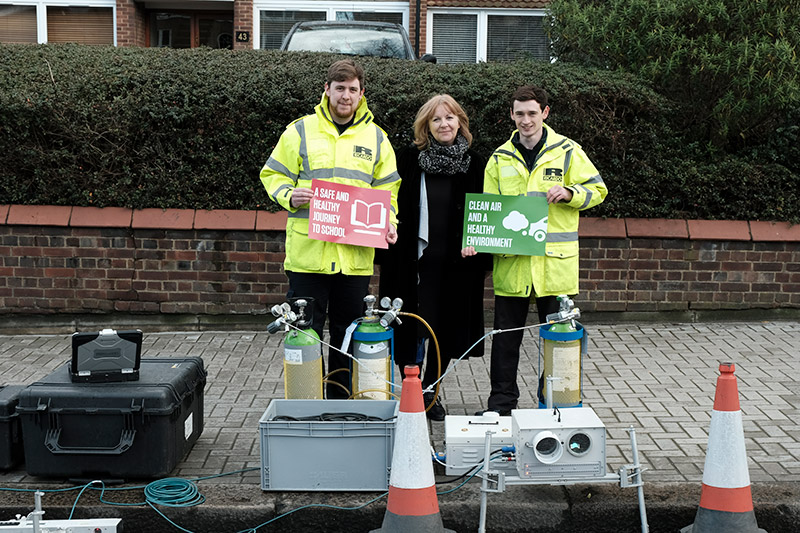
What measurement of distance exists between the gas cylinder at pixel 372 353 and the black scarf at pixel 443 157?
905mm

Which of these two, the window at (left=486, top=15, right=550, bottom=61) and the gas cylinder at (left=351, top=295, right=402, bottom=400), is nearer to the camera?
the gas cylinder at (left=351, top=295, right=402, bottom=400)

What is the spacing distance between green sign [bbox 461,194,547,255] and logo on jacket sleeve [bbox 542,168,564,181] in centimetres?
13

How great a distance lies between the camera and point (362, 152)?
5.19m

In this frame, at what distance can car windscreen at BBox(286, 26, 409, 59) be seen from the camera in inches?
429

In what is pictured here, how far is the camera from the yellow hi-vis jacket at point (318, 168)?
5133 millimetres

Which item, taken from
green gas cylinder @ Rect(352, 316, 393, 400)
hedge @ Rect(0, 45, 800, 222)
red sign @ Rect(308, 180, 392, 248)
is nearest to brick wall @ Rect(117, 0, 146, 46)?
hedge @ Rect(0, 45, 800, 222)

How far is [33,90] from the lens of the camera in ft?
25.9

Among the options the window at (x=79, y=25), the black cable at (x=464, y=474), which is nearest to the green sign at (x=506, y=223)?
the black cable at (x=464, y=474)

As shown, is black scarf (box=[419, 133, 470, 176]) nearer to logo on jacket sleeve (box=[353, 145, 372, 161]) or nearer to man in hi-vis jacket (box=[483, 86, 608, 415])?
man in hi-vis jacket (box=[483, 86, 608, 415])

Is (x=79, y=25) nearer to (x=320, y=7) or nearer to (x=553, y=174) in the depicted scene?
(x=320, y=7)

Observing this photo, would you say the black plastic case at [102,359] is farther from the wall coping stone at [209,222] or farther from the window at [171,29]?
the window at [171,29]

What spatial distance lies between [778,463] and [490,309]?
3710 millimetres

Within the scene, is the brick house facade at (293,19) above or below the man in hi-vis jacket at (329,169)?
above

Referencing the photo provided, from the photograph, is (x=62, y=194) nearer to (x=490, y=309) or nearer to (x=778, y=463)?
(x=490, y=309)
